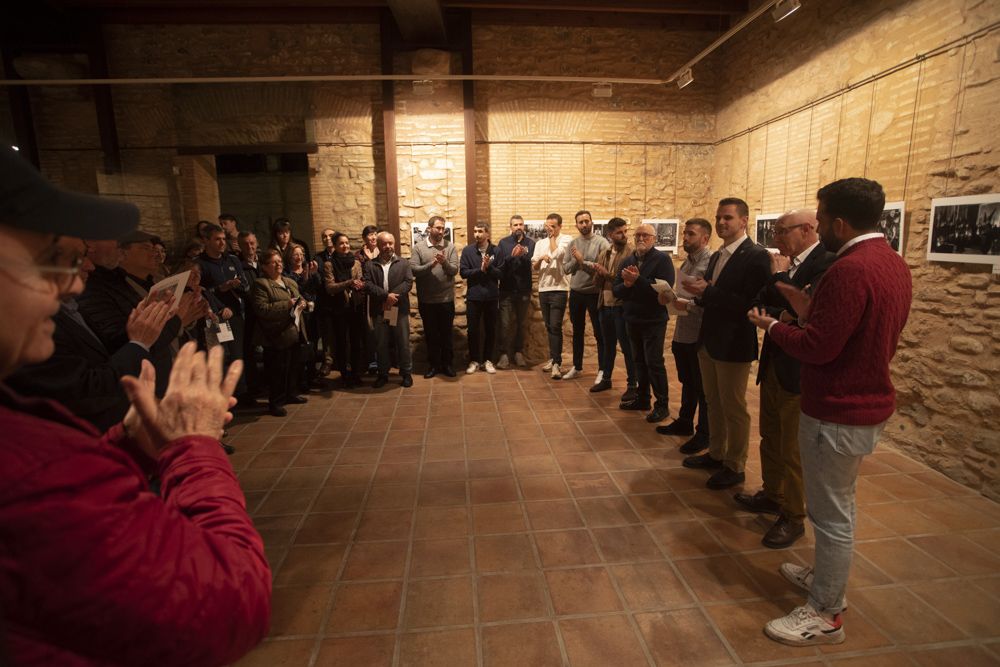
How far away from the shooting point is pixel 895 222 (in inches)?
165

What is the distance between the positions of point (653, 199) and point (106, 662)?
783cm

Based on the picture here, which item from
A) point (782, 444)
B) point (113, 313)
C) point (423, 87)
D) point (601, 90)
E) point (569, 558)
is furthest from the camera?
point (601, 90)

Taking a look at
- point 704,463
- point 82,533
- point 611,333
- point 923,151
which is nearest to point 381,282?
point 611,333

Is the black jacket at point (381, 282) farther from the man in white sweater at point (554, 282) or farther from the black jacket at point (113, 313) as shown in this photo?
the black jacket at point (113, 313)

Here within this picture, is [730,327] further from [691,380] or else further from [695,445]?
[695,445]

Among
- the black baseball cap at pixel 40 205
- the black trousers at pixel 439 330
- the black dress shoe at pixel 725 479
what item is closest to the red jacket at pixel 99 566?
the black baseball cap at pixel 40 205

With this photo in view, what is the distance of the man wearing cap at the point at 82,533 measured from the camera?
2.10 ft

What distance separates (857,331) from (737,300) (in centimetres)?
128

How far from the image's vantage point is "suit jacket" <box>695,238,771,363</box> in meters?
3.24

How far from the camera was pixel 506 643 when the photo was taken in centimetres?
223

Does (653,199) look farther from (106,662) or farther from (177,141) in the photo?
(106,662)

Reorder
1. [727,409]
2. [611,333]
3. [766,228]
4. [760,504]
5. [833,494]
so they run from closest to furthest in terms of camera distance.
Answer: [833,494]
[760,504]
[727,409]
[611,333]
[766,228]

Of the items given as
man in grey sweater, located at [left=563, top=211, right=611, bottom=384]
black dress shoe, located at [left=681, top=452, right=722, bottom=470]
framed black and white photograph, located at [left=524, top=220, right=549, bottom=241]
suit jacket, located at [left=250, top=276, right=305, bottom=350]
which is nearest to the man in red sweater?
black dress shoe, located at [left=681, top=452, right=722, bottom=470]

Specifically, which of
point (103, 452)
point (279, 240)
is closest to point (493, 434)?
point (279, 240)
